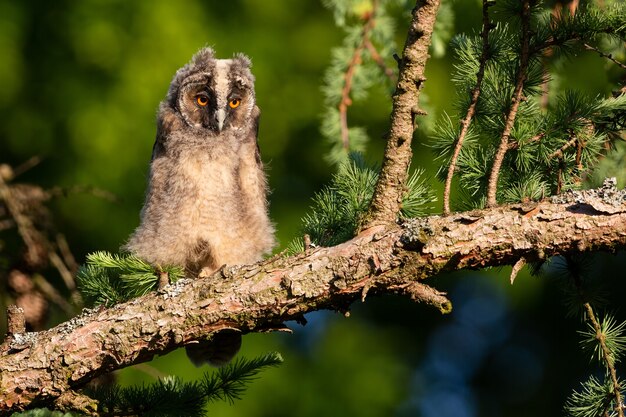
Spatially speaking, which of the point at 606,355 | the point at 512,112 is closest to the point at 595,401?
the point at 606,355

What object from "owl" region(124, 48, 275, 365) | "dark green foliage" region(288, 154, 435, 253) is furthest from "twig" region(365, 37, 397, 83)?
"dark green foliage" region(288, 154, 435, 253)

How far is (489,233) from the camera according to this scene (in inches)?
97.3

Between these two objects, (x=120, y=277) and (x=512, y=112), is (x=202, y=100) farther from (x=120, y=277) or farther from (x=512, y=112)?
(x=512, y=112)

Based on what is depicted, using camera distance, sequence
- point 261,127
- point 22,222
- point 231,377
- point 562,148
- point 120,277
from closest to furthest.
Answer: point 562,148
point 231,377
point 120,277
point 22,222
point 261,127

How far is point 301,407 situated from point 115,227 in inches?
81.1

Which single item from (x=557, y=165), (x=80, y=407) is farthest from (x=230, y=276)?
(x=557, y=165)

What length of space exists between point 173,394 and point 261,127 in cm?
460

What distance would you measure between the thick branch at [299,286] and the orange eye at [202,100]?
4.78ft

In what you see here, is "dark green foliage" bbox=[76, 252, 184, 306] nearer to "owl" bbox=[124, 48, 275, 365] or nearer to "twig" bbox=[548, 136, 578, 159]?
"owl" bbox=[124, 48, 275, 365]

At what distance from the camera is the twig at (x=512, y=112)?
8.31 ft

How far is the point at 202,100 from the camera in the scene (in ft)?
13.2

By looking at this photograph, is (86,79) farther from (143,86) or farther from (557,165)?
(557,165)

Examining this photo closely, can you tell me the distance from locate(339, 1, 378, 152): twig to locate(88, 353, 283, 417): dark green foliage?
1458mm

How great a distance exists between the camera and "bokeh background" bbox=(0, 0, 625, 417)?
6.66m
